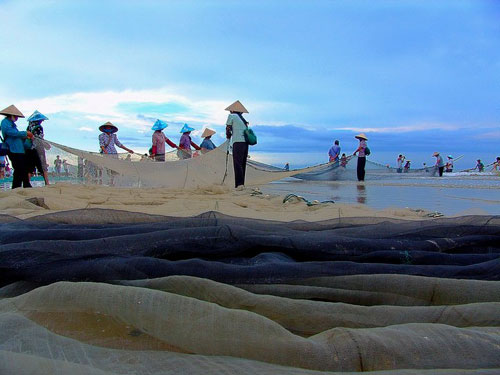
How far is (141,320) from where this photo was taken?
3.13ft

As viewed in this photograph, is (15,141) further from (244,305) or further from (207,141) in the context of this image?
(244,305)

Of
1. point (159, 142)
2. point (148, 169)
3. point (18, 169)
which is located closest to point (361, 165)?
point (159, 142)

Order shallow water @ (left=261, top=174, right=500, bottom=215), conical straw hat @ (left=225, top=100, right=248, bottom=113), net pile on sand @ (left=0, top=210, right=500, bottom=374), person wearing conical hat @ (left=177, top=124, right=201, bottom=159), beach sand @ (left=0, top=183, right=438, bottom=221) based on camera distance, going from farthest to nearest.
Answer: person wearing conical hat @ (left=177, top=124, right=201, bottom=159)
conical straw hat @ (left=225, top=100, right=248, bottom=113)
shallow water @ (left=261, top=174, right=500, bottom=215)
beach sand @ (left=0, top=183, right=438, bottom=221)
net pile on sand @ (left=0, top=210, right=500, bottom=374)

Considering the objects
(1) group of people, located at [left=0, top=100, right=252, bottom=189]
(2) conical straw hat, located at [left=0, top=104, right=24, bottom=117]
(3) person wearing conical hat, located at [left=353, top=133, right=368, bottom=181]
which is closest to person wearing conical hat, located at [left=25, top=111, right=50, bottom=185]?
(1) group of people, located at [left=0, top=100, right=252, bottom=189]

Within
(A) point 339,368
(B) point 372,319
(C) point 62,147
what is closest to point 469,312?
(B) point 372,319

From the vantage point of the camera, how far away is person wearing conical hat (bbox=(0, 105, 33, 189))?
6246mm

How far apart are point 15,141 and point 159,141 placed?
111 inches

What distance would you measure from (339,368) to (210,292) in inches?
16.0

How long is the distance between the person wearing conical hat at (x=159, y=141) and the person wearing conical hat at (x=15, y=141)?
8.15 ft

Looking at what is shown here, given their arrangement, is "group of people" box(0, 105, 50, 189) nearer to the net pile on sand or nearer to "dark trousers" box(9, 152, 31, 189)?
"dark trousers" box(9, 152, 31, 189)

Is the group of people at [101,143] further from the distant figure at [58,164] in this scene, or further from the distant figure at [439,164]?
the distant figure at [439,164]

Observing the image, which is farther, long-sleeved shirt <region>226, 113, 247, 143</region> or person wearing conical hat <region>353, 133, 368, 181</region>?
person wearing conical hat <region>353, 133, 368, 181</region>

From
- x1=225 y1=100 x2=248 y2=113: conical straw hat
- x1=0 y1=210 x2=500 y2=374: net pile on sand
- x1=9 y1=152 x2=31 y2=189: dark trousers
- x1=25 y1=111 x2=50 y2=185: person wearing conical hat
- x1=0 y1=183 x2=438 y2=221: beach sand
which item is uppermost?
x1=225 y1=100 x2=248 y2=113: conical straw hat

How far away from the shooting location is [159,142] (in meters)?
8.56
